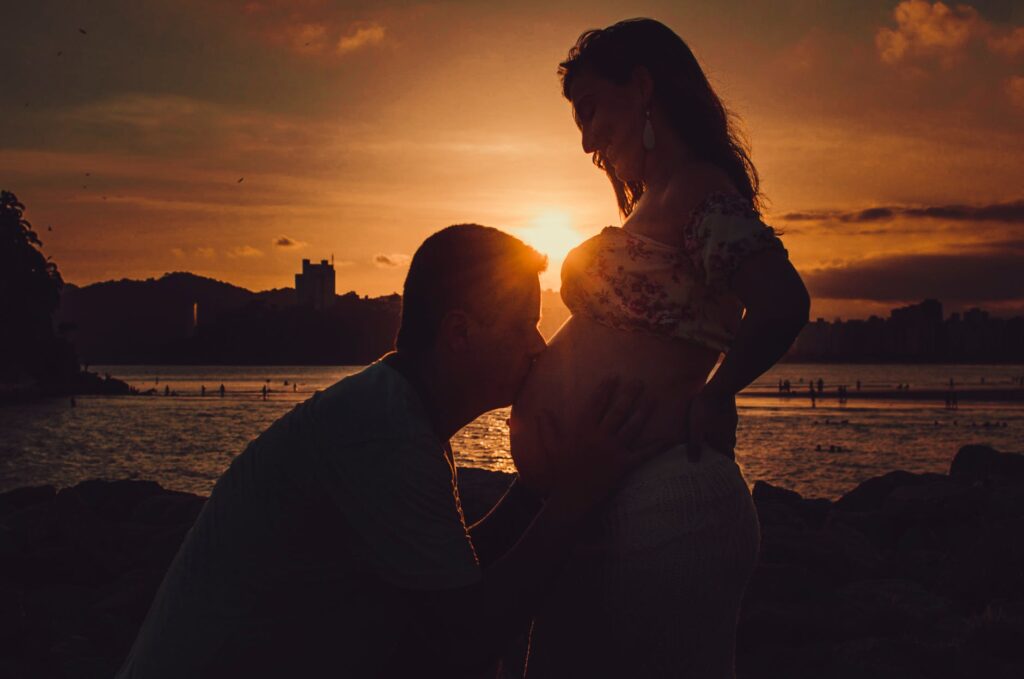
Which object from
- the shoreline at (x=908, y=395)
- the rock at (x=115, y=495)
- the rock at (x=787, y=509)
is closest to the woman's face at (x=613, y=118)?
the rock at (x=787, y=509)

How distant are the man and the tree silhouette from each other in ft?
308

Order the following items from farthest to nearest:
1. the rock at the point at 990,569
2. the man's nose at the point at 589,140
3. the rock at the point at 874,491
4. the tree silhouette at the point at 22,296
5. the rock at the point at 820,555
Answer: the tree silhouette at the point at 22,296
the rock at the point at 874,491
the rock at the point at 820,555
the rock at the point at 990,569
the man's nose at the point at 589,140

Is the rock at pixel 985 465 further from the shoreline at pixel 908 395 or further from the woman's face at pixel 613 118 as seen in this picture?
the shoreline at pixel 908 395

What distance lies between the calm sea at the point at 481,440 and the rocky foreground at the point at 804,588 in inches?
678

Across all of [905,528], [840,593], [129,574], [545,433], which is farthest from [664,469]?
[905,528]

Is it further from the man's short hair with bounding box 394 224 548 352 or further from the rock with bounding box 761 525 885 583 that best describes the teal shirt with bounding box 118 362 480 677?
the rock with bounding box 761 525 885 583

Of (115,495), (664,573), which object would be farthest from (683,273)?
(115,495)

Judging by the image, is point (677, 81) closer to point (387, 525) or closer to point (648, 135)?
point (648, 135)

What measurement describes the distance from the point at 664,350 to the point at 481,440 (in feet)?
171

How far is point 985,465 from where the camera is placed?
70.8 ft

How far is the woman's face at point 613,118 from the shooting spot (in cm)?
288

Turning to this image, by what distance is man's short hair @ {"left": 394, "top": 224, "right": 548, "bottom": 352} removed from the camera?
2514 mm

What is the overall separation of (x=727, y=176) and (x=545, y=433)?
97 centimetres

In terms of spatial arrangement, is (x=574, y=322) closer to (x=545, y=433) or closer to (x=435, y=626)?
(x=545, y=433)
